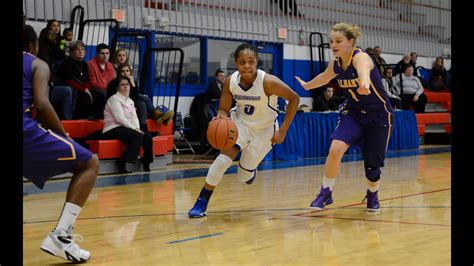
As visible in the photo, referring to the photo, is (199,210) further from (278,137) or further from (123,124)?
(123,124)

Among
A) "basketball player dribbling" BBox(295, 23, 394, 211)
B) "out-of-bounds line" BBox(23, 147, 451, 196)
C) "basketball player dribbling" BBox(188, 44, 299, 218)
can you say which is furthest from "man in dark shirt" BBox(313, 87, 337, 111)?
"basketball player dribbling" BBox(188, 44, 299, 218)

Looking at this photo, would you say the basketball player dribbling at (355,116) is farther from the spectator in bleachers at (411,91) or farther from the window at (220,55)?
the spectator in bleachers at (411,91)

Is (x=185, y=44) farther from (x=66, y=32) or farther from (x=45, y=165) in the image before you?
(x=45, y=165)

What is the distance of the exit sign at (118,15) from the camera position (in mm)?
12271

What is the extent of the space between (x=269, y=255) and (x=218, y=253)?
0.32 meters

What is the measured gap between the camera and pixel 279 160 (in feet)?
41.7

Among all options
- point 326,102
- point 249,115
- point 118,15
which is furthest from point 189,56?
point 249,115

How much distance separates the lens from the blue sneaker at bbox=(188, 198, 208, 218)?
20.3 feet

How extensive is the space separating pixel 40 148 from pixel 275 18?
11.8m

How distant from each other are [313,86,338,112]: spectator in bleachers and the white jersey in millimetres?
8210

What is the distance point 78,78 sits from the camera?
33.8 ft

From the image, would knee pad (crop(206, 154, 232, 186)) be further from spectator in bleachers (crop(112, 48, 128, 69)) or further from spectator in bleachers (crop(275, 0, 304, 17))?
spectator in bleachers (crop(275, 0, 304, 17))
